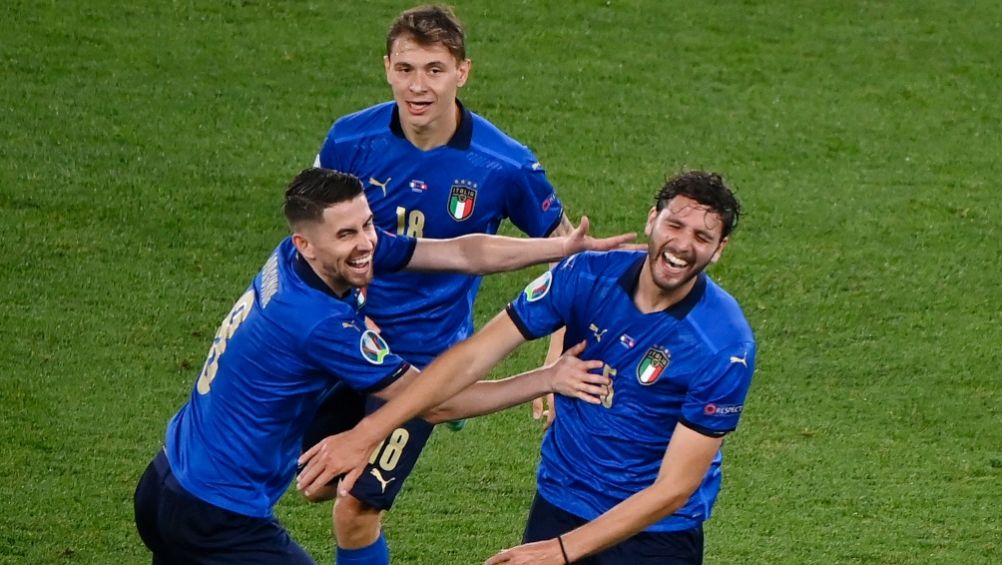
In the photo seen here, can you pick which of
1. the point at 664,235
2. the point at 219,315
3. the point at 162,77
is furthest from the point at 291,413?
the point at 162,77

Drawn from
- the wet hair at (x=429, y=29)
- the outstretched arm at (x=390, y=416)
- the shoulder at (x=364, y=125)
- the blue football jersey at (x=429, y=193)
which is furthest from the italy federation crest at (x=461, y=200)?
the outstretched arm at (x=390, y=416)

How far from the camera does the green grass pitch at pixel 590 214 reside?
7000 mm

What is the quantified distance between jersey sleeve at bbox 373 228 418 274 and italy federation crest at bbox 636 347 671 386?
3.33ft

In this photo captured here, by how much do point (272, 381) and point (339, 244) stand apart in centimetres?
45

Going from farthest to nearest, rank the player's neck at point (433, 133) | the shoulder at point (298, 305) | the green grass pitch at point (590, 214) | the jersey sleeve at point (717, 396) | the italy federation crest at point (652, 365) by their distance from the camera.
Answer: the green grass pitch at point (590, 214) < the player's neck at point (433, 133) < the italy federation crest at point (652, 365) < the jersey sleeve at point (717, 396) < the shoulder at point (298, 305)

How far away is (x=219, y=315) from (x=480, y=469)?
209cm

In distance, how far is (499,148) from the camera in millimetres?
5871

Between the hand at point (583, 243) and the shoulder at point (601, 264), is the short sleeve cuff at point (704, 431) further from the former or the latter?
the hand at point (583, 243)

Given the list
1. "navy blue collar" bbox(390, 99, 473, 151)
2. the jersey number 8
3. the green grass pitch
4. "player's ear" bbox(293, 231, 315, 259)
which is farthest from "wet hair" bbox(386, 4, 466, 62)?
the green grass pitch

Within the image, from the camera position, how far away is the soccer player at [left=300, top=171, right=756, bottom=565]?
464cm

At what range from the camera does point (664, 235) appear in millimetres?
4652

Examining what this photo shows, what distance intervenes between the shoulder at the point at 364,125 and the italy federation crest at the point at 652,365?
1.55 m

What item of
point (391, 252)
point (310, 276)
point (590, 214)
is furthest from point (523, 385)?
point (590, 214)

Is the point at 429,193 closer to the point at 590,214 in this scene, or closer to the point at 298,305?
the point at 298,305
